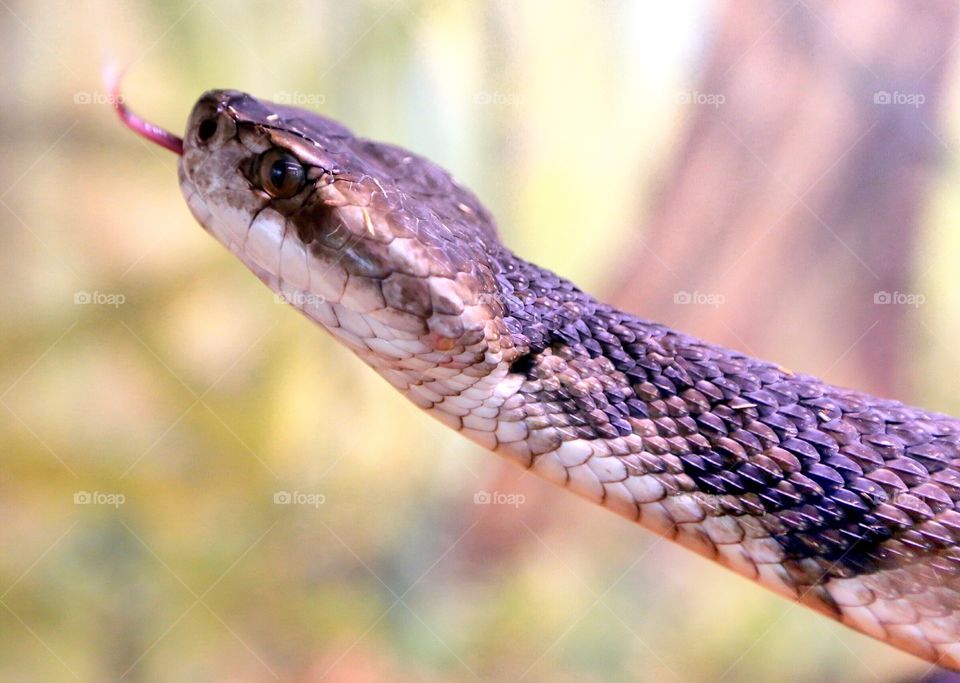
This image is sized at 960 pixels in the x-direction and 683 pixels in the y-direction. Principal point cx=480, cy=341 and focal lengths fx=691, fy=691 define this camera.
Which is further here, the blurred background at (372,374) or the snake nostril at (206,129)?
the blurred background at (372,374)

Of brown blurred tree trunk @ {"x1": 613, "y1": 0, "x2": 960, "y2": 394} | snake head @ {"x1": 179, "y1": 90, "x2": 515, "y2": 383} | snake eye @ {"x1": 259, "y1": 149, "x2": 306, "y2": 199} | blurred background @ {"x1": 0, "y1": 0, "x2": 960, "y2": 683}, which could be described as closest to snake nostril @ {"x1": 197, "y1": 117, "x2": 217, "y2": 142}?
snake head @ {"x1": 179, "y1": 90, "x2": 515, "y2": 383}

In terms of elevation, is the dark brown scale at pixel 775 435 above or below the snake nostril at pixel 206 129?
below

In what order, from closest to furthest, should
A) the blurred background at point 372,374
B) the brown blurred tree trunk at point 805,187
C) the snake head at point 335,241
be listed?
1. the snake head at point 335,241
2. the blurred background at point 372,374
3. the brown blurred tree trunk at point 805,187

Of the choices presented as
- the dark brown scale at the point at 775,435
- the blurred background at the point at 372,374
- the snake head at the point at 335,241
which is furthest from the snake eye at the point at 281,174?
the blurred background at the point at 372,374

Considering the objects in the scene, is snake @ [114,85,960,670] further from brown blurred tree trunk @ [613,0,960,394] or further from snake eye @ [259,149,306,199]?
brown blurred tree trunk @ [613,0,960,394]

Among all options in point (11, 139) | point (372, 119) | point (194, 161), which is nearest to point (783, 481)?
point (194, 161)

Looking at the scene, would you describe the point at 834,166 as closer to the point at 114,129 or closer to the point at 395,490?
the point at 395,490

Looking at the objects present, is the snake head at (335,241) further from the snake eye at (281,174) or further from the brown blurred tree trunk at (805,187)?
the brown blurred tree trunk at (805,187)
